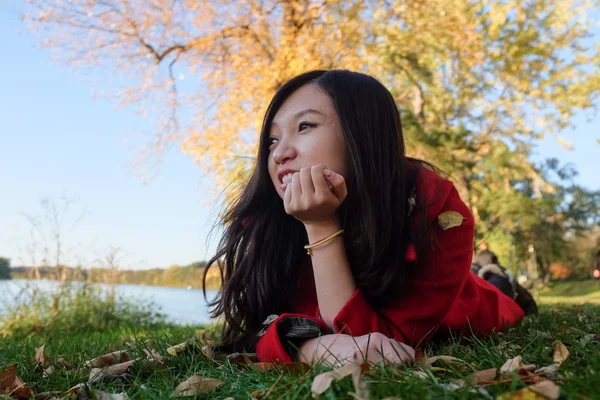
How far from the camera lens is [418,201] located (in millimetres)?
2162

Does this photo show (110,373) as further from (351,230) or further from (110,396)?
(351,230)

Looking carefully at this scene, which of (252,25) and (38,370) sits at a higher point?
(252,25)

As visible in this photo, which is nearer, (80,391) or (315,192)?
(80,391)

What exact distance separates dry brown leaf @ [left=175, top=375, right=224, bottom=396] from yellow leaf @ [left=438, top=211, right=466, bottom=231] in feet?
3.72

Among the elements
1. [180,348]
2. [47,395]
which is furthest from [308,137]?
[47,395]

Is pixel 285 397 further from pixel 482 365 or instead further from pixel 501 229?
pixel 501 229

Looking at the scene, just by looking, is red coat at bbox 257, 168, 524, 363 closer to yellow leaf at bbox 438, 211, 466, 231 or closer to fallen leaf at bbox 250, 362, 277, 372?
yellow leaf at bbox 438, 211, 466, 231

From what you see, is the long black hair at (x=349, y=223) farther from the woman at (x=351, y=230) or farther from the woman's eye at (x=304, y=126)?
the woman's eye at (x=304, y=126)

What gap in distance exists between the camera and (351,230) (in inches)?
83.5

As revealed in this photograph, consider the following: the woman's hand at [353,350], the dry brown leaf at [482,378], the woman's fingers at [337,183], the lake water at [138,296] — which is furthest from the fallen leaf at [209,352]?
the lake water at [138,296]

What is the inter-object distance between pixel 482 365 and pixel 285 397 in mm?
689

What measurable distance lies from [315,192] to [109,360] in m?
1.07

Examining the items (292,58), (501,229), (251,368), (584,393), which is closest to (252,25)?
(292,58)

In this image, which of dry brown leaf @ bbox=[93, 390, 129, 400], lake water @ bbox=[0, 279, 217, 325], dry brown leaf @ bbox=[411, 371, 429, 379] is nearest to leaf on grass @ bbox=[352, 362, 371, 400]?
dry brown leaf @ bbox=[411, 371, 429, 379]
